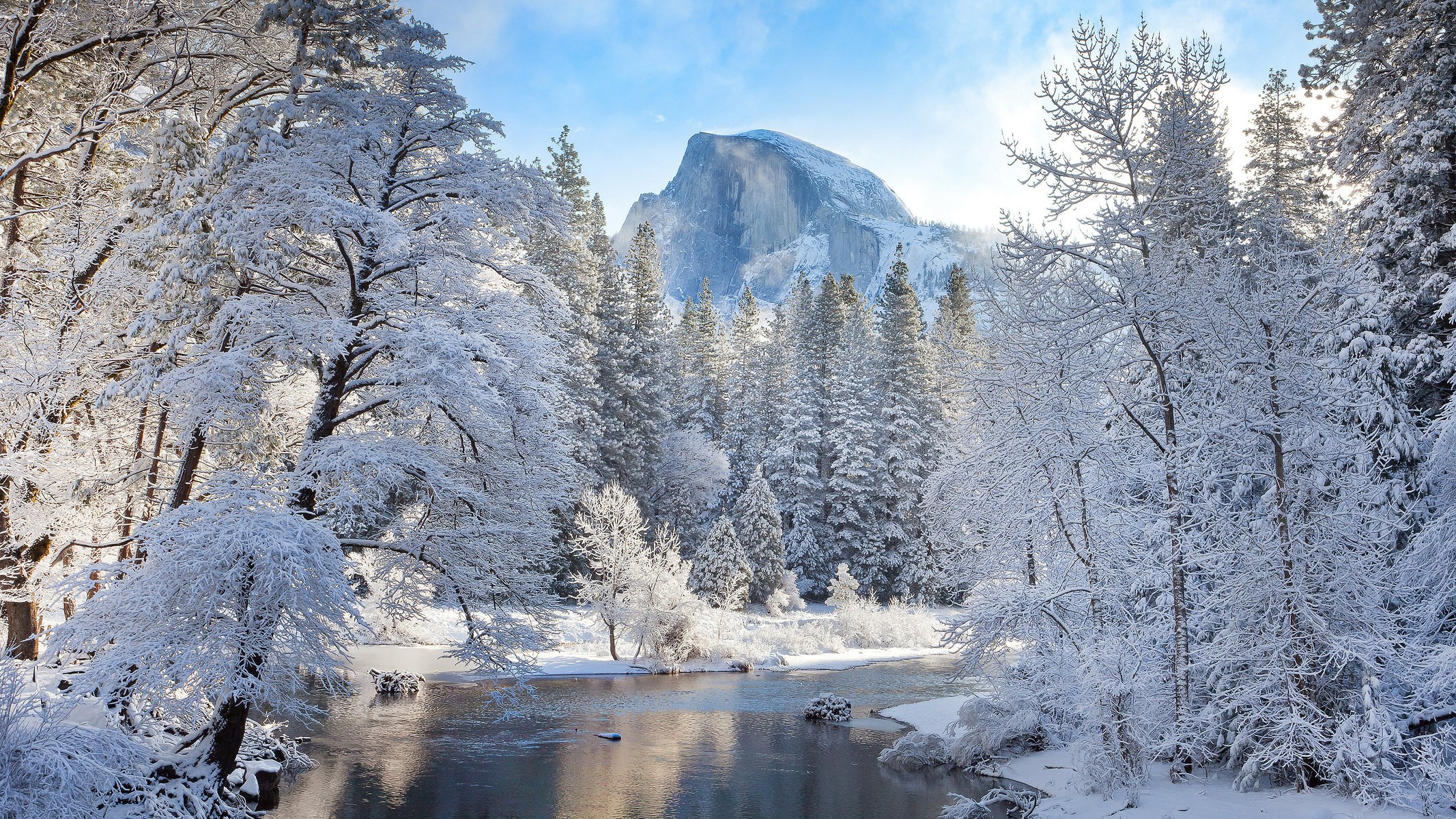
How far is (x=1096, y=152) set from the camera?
10.6 meters

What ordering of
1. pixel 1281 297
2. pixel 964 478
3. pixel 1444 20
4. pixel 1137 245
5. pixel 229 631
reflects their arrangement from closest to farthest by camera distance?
1. pixel 229 631
2. pixel 1281 297
3. pixel 1137 245
4. pixel 1444 20
5. pixel 964 478

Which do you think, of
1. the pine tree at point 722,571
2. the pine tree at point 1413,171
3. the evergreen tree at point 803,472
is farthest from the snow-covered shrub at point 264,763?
the evergreen tree at point 803,472

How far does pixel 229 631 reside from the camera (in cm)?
757

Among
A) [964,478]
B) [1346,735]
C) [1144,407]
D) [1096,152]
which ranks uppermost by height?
[1096,152]

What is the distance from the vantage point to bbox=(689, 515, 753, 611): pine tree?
32.1m

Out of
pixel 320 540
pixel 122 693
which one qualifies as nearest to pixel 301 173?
pixel 320 540

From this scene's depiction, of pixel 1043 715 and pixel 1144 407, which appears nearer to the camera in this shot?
pixel 1144 407

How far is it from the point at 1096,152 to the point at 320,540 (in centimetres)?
1068

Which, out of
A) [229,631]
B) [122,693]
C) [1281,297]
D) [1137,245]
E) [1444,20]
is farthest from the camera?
[1444,20]

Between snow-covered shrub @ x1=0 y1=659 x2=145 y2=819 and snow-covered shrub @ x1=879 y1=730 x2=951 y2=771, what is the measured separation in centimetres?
1280

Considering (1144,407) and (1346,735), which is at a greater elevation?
(1144,407)

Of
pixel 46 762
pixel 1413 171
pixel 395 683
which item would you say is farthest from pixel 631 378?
pixel 46 762

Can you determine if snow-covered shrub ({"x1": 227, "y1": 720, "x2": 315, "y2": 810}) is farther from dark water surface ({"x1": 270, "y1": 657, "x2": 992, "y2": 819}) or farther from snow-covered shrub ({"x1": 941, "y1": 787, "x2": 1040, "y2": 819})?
snow-covered shrub ({"x1": 941, "y1": 787, "x2": 1040, "y2": 819})

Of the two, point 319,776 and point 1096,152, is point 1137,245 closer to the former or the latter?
point 1096,152
